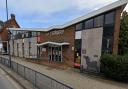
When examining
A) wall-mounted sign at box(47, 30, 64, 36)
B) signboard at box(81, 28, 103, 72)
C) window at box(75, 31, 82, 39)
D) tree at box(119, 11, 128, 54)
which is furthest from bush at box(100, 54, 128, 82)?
wall-mounted sign at box(47, 30, 64, 36)

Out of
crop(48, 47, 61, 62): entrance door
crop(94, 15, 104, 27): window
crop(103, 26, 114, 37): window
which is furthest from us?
crop(48, 47, 61, 62): entrance door

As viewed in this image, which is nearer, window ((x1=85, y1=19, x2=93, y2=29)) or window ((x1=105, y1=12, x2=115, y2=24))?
window ((x1=105, y1=12, x2=115, y2=24))

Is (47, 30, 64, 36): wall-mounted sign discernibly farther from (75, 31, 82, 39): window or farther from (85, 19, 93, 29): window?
(85, 19, 93, 29): window

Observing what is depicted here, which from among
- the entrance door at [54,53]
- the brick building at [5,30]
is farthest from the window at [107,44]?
the brick building at [5,30]

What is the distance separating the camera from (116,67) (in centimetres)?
1530

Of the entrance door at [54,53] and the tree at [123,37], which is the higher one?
the tree at [123,37]

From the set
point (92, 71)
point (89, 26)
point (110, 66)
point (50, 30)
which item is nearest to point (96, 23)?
point (89, 26)

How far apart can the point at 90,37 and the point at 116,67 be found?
6269 millimetres

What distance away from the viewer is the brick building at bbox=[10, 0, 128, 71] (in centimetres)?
1802

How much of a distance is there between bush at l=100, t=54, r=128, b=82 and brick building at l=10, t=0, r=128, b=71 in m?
1.97

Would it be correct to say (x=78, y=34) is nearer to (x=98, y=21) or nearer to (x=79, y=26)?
(x=79, y=26)

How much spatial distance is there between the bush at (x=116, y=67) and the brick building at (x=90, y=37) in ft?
6.45

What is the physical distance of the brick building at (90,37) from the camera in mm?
18016

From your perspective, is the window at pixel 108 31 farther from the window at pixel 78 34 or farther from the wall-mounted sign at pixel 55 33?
the wall-mounted sign at pixel 55 33
